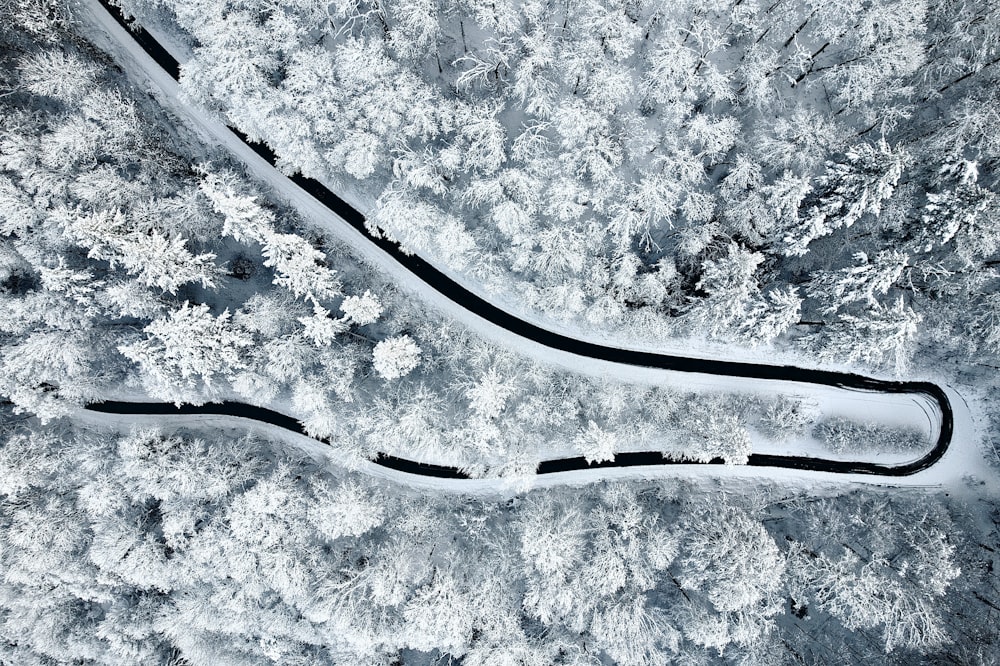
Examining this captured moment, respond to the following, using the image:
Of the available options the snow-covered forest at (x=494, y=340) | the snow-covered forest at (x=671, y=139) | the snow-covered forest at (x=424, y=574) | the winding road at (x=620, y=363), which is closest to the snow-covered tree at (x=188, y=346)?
the snow-covered forest at (x=494, y=340)

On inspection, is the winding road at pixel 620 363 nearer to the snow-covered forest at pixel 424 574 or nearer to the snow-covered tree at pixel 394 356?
the snow-covered forest at pixel 424 574

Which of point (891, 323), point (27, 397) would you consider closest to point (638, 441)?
point (891, 323)

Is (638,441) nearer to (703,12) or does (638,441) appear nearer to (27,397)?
(703,12)

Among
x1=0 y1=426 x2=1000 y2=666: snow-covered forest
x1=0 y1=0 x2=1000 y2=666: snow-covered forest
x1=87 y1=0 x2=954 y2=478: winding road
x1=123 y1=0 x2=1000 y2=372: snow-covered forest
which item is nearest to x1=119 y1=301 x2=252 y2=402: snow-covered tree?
x1=0 y1=0 x2=1000 y2=666: snow-covered forest

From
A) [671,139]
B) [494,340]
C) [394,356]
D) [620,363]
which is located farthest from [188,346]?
[671,139]

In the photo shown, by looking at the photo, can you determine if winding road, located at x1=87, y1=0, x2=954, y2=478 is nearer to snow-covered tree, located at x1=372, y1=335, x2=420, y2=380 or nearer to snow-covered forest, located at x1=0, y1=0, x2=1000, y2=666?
→ snow-covered forest, located at x1=0, y1=0, x2=1000, y2=666

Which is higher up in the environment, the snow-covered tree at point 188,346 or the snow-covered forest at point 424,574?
the snow-covered tree at point 188,346
